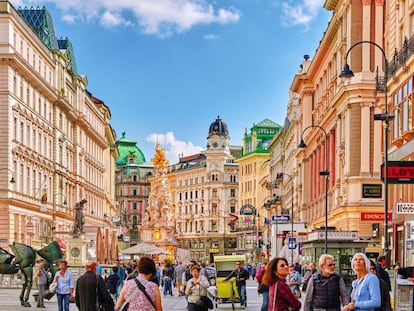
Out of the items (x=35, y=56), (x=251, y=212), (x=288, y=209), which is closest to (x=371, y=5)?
(x=35, y=56)

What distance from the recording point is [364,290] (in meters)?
12.1

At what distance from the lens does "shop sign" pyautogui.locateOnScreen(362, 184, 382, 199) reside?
5128cm

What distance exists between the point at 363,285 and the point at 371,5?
→ 1735 inches

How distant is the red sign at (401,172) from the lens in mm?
28250

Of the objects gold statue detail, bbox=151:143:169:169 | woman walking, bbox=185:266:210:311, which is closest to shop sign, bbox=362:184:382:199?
woman walking, bbox=185:266:210:311

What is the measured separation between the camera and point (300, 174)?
286 ft

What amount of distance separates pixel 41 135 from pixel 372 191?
33.0m

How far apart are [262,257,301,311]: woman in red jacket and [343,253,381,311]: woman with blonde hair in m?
0.71

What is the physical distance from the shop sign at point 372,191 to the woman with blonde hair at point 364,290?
3951 centimetres

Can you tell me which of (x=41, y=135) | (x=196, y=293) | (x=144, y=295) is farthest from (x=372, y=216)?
(x=144, y=295)

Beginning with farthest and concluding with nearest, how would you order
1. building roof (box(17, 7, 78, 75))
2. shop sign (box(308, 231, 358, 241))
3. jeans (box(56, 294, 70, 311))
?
building roof (box(17, 7, 78, 75)) < shop sign (box(308, 231, 358, 241)) < jeans (box(56, 294, 70, 311))

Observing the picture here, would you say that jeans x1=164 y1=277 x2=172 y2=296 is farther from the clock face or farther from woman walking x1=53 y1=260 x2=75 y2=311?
woman walking x1=53 y1=260 x2=75 y2=311

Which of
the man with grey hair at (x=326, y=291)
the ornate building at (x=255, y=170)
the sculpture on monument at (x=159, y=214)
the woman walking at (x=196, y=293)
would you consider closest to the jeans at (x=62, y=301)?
the woman walking at (x=196, y=293)

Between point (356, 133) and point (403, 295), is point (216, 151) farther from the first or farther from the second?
point (403, 295)
